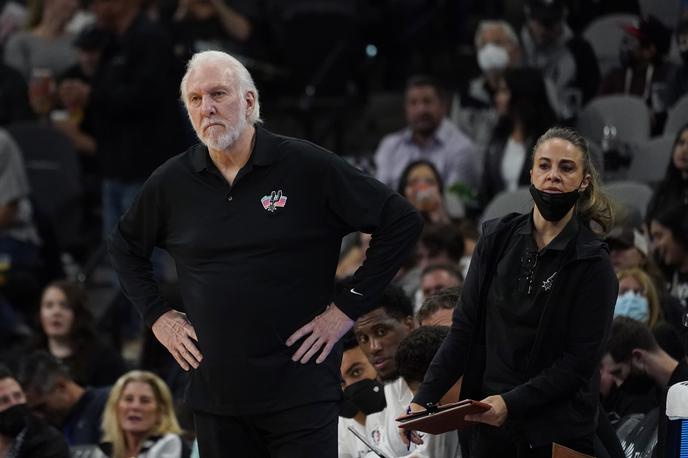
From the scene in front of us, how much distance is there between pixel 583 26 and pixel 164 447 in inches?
173

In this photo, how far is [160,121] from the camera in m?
9.87

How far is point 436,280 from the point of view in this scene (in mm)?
7035

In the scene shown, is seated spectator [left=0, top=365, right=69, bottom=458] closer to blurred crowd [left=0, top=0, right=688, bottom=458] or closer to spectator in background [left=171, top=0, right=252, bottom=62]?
blurred crowd [left=0, top=0, right=688, bottom=458]

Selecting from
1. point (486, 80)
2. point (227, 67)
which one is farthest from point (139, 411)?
point (486, 80)

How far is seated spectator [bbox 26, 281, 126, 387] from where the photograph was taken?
812cm

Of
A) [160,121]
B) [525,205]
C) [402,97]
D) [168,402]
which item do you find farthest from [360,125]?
[168,402]

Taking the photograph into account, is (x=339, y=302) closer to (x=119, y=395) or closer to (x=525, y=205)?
(x=119, y=395)

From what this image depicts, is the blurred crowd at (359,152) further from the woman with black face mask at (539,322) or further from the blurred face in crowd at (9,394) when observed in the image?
the woman with black face mask at (539,322)

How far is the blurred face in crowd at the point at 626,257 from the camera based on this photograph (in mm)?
6855

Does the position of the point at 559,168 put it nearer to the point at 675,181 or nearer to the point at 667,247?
the point at 667,247

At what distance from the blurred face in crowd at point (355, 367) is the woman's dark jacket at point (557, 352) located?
4.74 ft

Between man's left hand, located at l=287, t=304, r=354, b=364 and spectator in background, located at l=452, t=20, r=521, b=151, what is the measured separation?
5151 mm

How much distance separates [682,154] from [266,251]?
354cm

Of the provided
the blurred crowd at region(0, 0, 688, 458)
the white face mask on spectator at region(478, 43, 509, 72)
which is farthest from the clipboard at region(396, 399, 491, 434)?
the white face mask on spectator at region(478, 43, 509, 72)
